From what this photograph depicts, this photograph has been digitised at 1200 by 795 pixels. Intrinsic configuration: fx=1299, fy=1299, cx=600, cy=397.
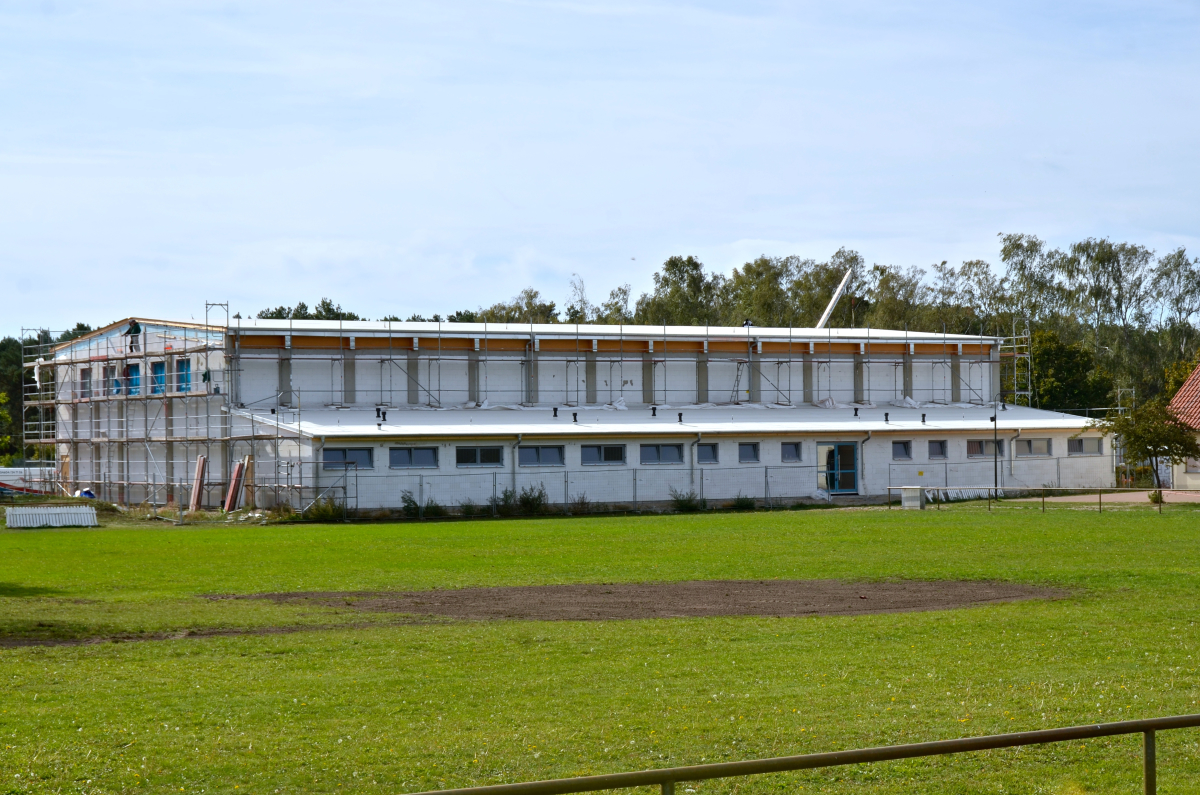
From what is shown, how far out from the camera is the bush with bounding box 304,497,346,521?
140 feet

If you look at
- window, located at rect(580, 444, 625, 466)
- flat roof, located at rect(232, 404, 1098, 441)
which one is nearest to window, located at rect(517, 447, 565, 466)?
flat roof, located at rect(232, 404, 1098, 441)

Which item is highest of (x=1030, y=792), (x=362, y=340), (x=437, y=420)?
(x=362, y=340)

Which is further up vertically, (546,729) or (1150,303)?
(1150,303)

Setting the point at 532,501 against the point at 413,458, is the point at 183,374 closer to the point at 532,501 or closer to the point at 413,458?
the point at 413,458

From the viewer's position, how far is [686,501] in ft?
156

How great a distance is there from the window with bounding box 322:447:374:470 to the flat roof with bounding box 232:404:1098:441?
2.16 feet

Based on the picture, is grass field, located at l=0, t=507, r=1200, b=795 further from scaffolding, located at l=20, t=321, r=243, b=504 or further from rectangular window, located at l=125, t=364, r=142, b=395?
rectangular window, located at l=125, t=364, r=142, b=395

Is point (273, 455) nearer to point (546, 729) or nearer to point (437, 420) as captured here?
point (437, 420)

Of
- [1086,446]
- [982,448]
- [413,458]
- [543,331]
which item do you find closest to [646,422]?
[543,331]

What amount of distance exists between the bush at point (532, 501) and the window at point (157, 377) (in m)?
17.5

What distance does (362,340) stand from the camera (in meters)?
52.2

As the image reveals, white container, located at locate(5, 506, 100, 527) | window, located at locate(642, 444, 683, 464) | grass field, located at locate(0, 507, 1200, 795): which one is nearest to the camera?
grass field, located at locate(0, 507, 1200, 795)

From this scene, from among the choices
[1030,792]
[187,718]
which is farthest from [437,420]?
[1030,792]

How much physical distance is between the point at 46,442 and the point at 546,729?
55.3 meters
